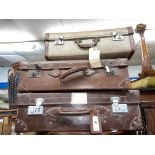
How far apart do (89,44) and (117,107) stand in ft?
1.06

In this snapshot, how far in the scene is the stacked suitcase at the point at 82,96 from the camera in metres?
0.78

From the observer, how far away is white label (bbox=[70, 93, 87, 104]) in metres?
0.80

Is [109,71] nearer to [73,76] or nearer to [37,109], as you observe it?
[73,76]

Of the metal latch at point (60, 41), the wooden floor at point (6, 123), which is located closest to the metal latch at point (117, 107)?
the metal latch at point (60, 41)

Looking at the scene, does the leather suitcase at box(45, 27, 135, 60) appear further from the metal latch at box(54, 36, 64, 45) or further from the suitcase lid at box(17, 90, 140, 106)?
the suitcase lid at box(17, 90, 140, 106)

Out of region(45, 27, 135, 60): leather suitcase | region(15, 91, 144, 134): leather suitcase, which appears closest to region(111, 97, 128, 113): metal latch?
region(15, 91, 144, 134): leather suitcase

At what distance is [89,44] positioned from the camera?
915 mm

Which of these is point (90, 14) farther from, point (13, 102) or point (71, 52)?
point (13, 102)

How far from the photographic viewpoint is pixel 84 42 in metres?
0.94

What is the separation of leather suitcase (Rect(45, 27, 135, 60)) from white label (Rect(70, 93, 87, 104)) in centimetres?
21

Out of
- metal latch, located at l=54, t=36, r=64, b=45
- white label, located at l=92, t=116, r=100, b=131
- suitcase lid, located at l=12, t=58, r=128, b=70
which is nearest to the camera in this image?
white label, located at l=92, t=116, r=100, b=131

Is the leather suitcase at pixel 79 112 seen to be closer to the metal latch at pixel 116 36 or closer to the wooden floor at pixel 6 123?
the wooden floor at pixel 6 123
